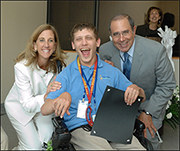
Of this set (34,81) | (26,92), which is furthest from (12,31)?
(26,92)

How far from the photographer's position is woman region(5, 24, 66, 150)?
2455mm

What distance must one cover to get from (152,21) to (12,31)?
2760 mm

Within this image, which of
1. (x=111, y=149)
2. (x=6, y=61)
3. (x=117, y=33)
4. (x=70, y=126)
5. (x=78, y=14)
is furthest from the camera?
(x=78, y=14)

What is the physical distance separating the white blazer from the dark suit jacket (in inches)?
37.5

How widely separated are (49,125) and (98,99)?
0.92 metres

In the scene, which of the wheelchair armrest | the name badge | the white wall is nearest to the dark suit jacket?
the wheelchair armrest

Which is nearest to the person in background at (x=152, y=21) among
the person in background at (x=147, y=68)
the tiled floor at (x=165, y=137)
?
the tiled floor at (x=165, y=137)

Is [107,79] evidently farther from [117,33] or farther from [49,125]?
[49,125]

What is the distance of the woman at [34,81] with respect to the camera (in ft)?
8.05

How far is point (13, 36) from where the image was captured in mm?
4746

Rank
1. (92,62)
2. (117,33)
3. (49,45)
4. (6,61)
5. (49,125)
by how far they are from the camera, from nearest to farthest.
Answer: (92,62) < (117,33) < (49,45) < (49,125) < (6,61)

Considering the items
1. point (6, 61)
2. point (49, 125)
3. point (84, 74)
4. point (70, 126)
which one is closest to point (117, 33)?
point (84, 74)

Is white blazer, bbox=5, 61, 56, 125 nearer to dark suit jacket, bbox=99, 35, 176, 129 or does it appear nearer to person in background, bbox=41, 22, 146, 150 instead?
person in background, bbox=41, 22, 146, 150

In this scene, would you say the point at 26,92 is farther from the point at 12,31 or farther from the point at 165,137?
the point at 12,31
